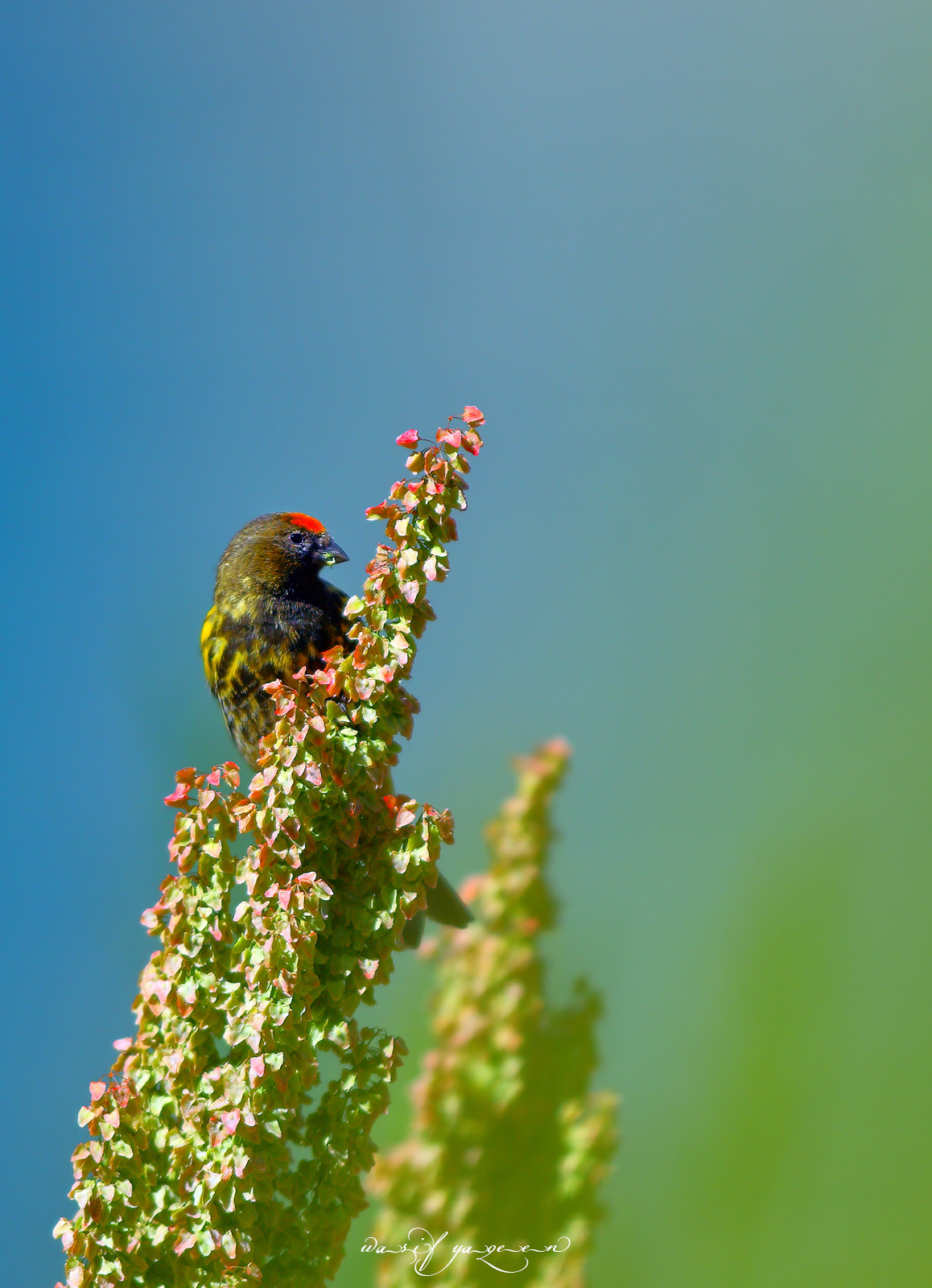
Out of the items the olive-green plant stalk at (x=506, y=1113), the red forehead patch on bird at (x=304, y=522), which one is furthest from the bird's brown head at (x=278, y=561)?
the olive-green plant stalk at (x=506, y=1113)

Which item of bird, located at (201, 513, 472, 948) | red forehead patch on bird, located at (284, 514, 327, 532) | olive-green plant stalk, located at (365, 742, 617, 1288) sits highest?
red forehead patch on bird, located at (284, 514, 327, 532)

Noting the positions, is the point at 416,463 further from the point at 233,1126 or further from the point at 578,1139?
the point at 578,1139

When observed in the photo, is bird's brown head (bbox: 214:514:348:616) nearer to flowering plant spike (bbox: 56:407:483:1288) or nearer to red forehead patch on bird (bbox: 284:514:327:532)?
red forehead patch on bird (bbox: 284:514:327:532)

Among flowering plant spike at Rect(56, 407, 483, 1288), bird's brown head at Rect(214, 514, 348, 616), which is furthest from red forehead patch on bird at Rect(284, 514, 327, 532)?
flowering plant spike at Rect(56, 407, 483, 1288)

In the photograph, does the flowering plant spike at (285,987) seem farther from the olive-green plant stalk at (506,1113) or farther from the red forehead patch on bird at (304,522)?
the red forehead patch on bird at (304,522)

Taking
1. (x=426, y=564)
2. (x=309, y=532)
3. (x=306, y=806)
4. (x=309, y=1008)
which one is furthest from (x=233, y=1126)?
(x=309, y=532)

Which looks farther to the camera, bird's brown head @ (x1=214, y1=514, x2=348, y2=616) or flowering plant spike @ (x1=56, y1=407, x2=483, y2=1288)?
bird's brown head @ (x1=214, y1=514, x2=348, y2=616)

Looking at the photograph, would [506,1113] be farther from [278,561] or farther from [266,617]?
[278,561]

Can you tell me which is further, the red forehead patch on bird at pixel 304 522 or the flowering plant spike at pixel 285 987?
the red forehead patch on bird at pixel 304 522
